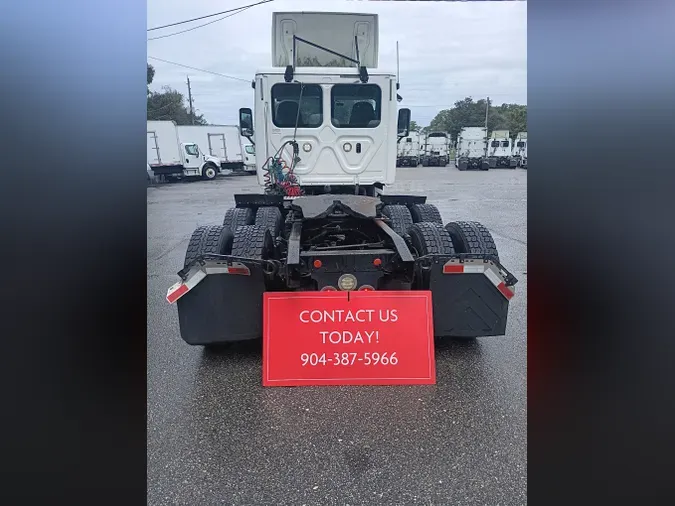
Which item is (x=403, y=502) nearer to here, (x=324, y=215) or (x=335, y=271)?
(x=335, y=271)

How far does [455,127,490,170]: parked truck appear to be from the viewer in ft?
101

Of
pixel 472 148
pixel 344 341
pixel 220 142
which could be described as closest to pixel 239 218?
pixel 344 341

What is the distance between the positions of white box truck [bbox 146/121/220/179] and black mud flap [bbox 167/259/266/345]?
53.3ft

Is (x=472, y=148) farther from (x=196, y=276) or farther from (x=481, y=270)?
(x=196, y=276)

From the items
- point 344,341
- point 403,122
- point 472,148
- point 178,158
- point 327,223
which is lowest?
point 344,341

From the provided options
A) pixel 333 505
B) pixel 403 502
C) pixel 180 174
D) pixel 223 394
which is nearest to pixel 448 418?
pixel 403 502

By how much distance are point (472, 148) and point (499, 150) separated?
178cm

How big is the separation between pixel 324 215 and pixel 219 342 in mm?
1270

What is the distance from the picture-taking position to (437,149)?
3453 cm

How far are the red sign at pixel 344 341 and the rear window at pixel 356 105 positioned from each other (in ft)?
9.06

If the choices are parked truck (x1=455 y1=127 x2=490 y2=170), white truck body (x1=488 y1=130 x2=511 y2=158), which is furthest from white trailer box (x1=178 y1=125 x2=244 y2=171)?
white truck body (x1=488 y1=130 x2=511 y2=158)

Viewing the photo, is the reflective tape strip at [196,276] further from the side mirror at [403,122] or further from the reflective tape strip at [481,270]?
the side mirror at [403,122]

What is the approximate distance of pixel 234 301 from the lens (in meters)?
3.61
